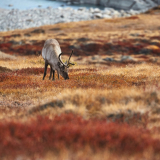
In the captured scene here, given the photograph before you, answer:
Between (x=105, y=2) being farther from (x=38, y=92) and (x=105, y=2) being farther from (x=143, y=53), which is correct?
(x=38, y=92)

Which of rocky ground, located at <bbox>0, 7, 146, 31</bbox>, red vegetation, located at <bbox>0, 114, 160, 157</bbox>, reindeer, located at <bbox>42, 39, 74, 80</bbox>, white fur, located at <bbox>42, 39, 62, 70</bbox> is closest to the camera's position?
red vegetation, located at <bbox>0, 114, 160, 157</bbox>

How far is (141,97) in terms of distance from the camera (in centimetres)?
735

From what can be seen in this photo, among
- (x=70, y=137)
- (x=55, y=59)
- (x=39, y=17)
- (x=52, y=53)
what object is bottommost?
(x=39, y=17)

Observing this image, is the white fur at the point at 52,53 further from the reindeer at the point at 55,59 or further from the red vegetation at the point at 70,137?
the red vegetation at the point at 70,137

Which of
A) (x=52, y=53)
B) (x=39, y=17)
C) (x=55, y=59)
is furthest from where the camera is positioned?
(x=39, y=17)

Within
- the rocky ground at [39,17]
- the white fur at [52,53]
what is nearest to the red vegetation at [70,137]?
the white fur at [52,53]

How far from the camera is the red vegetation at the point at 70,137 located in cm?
468

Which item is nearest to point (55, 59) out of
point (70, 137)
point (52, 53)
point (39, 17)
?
point (52, 53)

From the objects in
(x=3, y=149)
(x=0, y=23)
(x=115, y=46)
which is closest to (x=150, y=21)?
(x=115, y=46)

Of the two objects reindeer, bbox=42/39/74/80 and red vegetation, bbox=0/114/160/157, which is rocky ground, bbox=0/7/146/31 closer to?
reindeer, bbox=42/39/74/80

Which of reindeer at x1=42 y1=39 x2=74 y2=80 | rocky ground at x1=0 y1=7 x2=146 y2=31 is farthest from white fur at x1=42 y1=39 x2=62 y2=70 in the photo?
rocky ground at x1=0 y1=7 x2=146 y2=31

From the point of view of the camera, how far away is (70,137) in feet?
16.4

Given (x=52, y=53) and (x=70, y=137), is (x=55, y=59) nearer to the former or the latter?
(x=52, y=53)

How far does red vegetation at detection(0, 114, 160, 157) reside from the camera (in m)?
4.68
